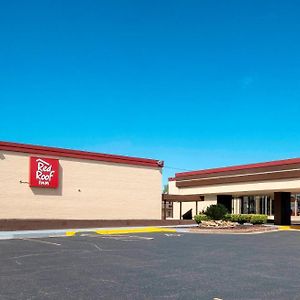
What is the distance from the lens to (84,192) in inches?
1426

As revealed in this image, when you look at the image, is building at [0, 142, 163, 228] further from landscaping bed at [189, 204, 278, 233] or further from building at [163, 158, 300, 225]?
landscaping bed at [189, 204, 278, 233]

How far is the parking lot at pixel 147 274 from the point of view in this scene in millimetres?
9438

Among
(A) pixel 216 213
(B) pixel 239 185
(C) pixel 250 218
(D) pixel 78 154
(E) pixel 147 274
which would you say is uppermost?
(D) pixel 78 154

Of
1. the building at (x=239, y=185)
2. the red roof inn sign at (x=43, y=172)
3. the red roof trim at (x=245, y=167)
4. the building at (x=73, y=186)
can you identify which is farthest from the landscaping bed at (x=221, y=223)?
the red roof inn sign at (x=43, y=172)

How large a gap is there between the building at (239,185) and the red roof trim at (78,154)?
18.9ft

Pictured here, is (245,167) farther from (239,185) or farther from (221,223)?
(221,223)

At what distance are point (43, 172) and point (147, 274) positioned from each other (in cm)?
2314

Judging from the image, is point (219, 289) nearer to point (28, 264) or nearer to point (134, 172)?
point (28, 264)

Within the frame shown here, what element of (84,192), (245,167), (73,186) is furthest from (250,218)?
(73,186)

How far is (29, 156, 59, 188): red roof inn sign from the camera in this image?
3325 centimetres

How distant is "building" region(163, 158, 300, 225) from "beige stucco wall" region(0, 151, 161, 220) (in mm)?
4678

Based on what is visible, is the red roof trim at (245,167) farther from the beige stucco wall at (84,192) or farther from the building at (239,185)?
the beige stucco wall at (84,192)

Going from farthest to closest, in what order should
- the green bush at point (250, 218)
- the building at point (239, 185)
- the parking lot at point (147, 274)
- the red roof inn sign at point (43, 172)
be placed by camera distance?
1. the green bush at point (250, 218)
2. the building at point (239, 185)
3. the red roof inn sign at point (43, 172)
4. the parking lot at point (147, 274)

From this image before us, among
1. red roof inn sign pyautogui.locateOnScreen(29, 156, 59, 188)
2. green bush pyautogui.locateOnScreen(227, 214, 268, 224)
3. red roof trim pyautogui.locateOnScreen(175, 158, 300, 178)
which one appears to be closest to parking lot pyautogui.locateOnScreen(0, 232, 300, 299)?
red roof inn sign pyautogui.locateOnScreen(29, 156, 59, 188)
